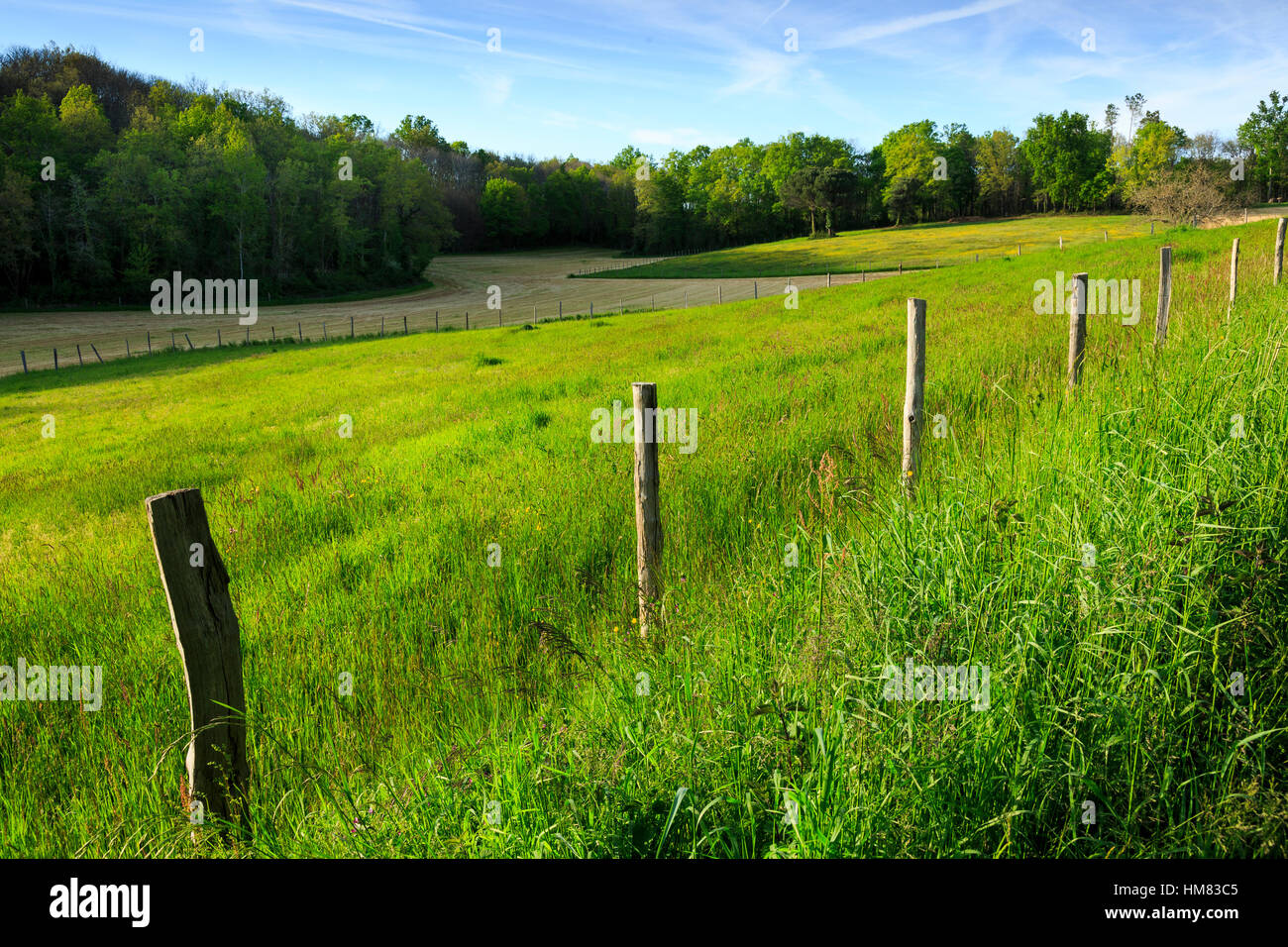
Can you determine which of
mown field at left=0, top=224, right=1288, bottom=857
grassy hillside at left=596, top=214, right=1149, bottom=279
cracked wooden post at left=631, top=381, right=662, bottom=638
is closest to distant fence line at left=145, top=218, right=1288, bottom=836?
mown field at left=0, top=224, right=1288, bottom=857

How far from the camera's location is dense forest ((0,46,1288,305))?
74375mm

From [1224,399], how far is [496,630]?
6249 mm

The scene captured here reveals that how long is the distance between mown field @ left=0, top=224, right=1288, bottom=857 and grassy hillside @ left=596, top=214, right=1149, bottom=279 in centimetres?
7561

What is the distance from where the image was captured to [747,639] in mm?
4203

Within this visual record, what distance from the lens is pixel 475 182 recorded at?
160 meters

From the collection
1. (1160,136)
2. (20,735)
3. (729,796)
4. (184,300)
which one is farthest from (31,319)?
(1160,136)

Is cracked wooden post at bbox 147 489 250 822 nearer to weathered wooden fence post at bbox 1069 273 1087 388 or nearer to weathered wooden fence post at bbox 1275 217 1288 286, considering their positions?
weathered wooden fence post at bbox 1069 273 1087 388

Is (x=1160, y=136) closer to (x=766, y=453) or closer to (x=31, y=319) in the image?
(x=766, y=453)

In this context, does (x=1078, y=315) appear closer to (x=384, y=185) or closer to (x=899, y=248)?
(x=899, y=248)

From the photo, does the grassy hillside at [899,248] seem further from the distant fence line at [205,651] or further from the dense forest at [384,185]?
the distant fence line at [205,651]

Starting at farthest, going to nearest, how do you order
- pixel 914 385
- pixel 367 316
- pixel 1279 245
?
pixel 367 316 → pixel 1279 245 → pixel 914 385

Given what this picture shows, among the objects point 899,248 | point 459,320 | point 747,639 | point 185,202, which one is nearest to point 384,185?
point 185,202

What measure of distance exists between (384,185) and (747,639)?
365 feet

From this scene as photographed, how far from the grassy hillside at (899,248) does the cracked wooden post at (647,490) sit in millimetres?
78101
